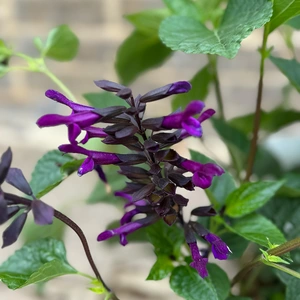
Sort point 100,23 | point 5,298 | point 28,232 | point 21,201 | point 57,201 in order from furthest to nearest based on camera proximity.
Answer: point 100,23
point 57,201
point 5,298
point 28,232
point 21,201

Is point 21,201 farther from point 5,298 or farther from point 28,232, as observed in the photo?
point 5,298

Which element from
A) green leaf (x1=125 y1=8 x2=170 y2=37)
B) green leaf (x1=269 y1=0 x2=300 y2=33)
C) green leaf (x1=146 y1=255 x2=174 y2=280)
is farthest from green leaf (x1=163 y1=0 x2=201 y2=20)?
green leaf (x1=146 y1=255 x2=174 y2=280)

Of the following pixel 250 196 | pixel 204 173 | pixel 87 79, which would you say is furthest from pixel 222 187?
pixel 87 79

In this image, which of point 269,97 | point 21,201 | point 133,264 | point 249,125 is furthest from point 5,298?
point 269,97

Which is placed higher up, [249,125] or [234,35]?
[234,35]

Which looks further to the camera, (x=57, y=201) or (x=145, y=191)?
(x=57, y=201)

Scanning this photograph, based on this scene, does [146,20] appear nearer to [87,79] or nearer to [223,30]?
[223,30]

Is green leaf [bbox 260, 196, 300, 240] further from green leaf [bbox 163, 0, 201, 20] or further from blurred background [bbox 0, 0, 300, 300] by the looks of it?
blurred background [bbox 0, 0, 300, 300]

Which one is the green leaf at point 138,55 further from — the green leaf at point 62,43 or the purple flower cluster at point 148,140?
the purple flower cluster at point 148,140
